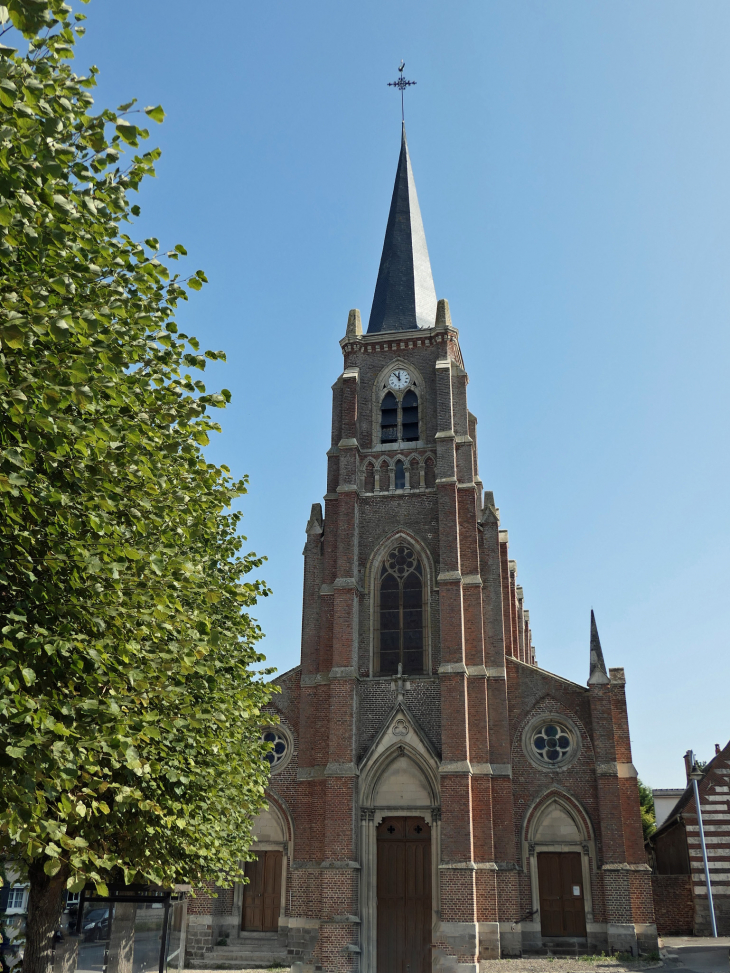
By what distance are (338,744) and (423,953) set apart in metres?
6.23

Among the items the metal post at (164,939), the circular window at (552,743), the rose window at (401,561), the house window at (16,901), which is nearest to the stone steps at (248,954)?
the circular window at (552,743)

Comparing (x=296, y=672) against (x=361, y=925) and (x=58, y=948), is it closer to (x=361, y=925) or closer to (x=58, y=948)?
(x=361, y=925)

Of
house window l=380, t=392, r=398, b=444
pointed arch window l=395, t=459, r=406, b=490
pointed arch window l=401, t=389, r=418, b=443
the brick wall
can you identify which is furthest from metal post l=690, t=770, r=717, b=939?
house window l=380, t=392, r=398, b=444

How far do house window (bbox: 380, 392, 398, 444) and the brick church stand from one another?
0.62m

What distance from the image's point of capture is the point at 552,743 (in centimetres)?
2620

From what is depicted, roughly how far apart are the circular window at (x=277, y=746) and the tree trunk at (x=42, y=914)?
15.4 metres

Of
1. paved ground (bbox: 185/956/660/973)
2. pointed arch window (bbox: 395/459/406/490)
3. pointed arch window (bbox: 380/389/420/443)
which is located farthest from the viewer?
pointed arch window (bbox: 380/389/420/443)

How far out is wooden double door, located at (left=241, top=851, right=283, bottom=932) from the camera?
25.3 m

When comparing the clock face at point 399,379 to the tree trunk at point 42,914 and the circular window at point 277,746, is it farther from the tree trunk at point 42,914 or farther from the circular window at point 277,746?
the tree trunk at point 42,914

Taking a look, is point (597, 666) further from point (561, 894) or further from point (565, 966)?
point (565, 966)

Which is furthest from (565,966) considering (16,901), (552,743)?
(16,901)

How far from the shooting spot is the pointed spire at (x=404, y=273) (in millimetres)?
33031

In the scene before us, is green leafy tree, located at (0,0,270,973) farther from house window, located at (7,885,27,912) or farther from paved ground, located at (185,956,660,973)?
house window, located at (7,885,27,912)

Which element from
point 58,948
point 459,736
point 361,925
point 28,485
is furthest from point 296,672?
point 28,485
